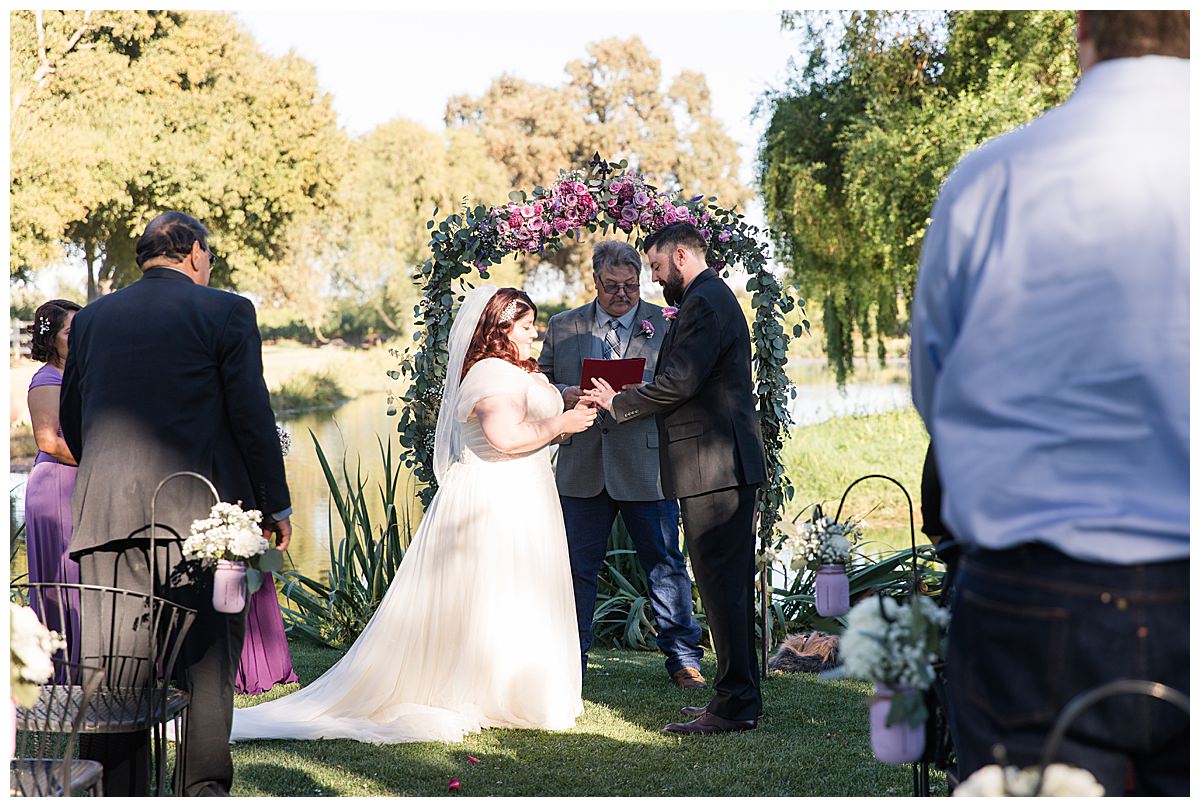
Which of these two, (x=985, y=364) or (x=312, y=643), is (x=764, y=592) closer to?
(x=312, y=643)

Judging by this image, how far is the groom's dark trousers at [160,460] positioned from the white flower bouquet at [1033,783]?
7.82 feet

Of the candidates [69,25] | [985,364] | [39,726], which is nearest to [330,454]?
[69,25]

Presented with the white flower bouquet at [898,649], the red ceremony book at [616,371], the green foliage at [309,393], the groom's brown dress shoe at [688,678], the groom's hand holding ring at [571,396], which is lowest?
the groom's brown dress shoe at [688,678]

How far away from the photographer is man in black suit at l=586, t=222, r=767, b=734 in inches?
170

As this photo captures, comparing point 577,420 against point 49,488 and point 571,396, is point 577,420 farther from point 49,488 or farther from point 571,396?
point 49,488

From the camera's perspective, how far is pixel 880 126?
13.4 metres

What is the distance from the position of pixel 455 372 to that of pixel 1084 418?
3.43 metres

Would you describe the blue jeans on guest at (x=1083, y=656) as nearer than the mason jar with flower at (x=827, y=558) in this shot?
Yes

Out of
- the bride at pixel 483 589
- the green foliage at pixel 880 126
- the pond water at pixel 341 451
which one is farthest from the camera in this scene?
the pond water at pixel 341 451

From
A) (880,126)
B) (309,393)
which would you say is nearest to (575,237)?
(880,126)

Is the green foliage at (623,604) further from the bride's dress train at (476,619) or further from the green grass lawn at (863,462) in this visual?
the green grass lawn at (863,462)

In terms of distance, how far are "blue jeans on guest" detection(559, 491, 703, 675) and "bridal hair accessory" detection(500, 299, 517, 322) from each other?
3.51 feet

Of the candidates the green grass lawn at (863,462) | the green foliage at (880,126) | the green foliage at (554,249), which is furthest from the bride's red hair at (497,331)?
the green grass lawn at (863,462)

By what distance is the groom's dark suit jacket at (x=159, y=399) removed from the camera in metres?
3.29
